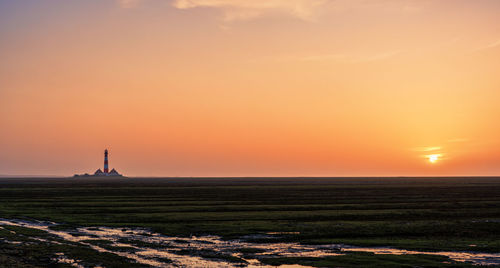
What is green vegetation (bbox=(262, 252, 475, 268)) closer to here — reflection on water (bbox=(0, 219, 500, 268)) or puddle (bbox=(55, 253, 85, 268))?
reflection on water (bbox=(0, 219, 500, 268))

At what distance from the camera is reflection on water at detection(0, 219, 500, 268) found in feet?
87.4

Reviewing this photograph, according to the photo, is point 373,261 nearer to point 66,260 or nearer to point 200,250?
point 200,250

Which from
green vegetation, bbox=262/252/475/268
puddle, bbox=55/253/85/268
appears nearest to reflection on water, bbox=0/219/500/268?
puddle, bbox=55/253/85/268

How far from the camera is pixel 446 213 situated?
175 feet

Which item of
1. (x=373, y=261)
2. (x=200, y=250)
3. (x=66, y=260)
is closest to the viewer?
(x=373, y=261)

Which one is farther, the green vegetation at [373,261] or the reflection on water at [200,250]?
the reflection on water at [200,250]

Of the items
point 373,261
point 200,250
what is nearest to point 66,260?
point 200,250

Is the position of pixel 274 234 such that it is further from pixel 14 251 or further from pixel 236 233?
pixel 14 251

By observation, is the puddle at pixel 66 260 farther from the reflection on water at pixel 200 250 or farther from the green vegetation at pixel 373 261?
the green vegetation at pixel 373 261

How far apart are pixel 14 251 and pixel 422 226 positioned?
33.7m

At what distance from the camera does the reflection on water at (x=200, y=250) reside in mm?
26625

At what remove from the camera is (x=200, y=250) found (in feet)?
99.8

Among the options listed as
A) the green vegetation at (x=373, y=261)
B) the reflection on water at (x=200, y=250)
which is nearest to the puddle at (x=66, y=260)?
the reflection on water at (x=200, y=250)

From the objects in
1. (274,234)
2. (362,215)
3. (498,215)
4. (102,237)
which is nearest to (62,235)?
(102,237)
